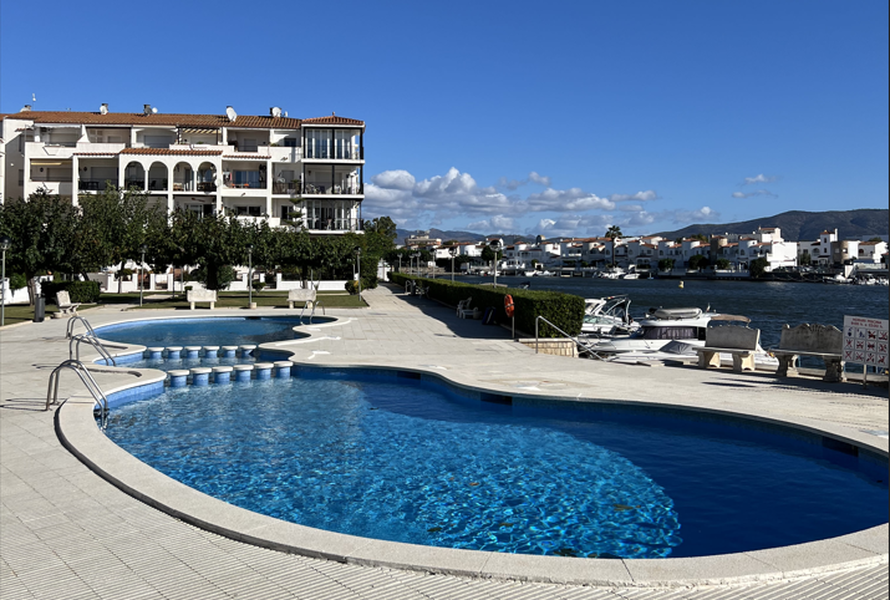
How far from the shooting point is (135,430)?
10.3 m

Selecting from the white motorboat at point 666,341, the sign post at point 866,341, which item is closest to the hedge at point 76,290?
the white motorboat at point 666,341

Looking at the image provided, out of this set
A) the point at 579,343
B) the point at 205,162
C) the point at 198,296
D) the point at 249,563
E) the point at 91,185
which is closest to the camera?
the point at 249,563

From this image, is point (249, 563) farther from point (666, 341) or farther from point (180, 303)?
point (180, 303)

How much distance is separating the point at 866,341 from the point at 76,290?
3133 cm

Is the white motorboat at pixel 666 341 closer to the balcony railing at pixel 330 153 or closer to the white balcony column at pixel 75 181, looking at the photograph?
the balcony railing at pixel 330 153

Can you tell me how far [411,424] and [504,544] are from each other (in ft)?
15.4

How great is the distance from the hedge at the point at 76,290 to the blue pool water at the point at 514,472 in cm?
2239

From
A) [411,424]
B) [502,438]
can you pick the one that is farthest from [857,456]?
[411,424]

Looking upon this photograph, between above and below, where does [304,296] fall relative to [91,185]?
below

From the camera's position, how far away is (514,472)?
8500 mm

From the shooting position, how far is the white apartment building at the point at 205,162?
177 feet

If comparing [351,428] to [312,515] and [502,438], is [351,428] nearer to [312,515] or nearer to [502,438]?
[502,438]

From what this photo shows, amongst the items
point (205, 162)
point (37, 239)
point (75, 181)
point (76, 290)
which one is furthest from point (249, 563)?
point (75, 181)

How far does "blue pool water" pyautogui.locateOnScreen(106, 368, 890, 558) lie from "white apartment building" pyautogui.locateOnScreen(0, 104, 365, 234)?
43686 millimetres
